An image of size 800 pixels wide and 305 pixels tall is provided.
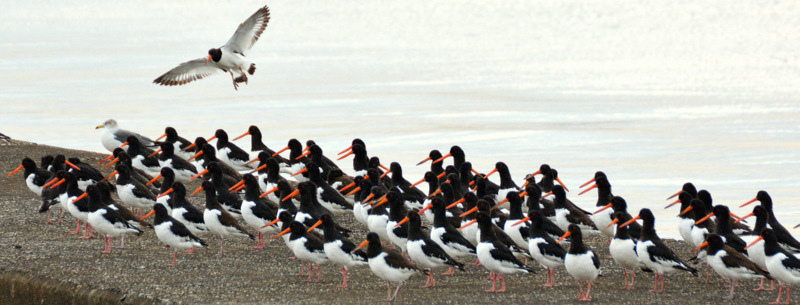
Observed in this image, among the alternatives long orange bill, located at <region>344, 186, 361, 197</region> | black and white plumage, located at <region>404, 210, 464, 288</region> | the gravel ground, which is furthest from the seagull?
black and white plumage, located at <region>404, 210, 464, 288</region>

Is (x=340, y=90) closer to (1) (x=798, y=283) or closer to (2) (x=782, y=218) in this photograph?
(2) (x=782, y=218)

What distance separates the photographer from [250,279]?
1252cm

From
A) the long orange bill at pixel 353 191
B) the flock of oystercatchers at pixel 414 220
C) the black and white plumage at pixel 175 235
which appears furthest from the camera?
the long orange bill at pixel 353 191

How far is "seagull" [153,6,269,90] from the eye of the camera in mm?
20422

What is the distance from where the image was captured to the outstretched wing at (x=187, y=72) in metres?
→ 20.8

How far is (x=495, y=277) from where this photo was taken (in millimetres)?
12148

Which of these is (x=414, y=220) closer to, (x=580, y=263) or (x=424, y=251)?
(x=424, y=251)

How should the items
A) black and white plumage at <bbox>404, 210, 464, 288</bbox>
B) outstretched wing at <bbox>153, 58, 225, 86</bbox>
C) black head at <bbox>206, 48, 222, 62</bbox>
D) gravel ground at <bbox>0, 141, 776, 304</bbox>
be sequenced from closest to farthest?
1. gravel ground at <bbox>0, 141, 776, 304</bbox>
2. black and white plumage at <bbox>404, 210, 464, 288</bbox>
3. black head at <bbox>206, 48, 222, 62</bbox>
4. outstretched wing at <bbox>153, 58, 225, 86</bbox>

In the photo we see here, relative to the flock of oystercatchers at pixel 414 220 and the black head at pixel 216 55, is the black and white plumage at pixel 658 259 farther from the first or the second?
the black head at pixel 216 55

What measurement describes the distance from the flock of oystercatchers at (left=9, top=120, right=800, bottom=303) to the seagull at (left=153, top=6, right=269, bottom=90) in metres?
2.71

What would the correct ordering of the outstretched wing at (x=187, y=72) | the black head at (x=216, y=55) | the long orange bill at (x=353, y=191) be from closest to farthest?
the long orange bill at (x=353, y=191) < the black head at (x=216, y=55) < the outstretched wing at (x=187, y=72)

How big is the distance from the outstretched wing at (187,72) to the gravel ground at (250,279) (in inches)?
238

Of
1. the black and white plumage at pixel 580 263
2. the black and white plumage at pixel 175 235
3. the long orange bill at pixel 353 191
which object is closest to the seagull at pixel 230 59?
the long orange bill at pixel 353 191

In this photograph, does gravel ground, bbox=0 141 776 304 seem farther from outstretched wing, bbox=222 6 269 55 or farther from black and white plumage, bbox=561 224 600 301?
outstretched wing, bbox=222 6 269 55
